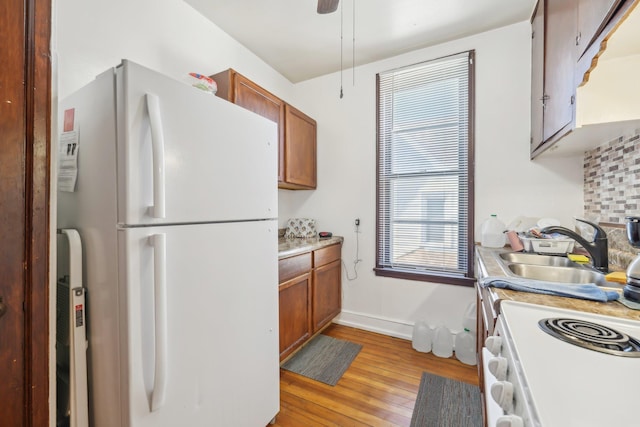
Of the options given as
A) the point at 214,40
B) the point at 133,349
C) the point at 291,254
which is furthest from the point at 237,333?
the point at 214,40

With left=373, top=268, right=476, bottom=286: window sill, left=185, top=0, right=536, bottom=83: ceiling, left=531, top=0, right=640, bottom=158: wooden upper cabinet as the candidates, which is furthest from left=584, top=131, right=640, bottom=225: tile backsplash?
left=185, top=0, right=536, bottom=83: ceiling

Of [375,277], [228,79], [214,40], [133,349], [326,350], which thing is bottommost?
[326,350]

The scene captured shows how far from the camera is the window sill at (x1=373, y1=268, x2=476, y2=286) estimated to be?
224 centimetres

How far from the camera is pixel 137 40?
163 centimetres

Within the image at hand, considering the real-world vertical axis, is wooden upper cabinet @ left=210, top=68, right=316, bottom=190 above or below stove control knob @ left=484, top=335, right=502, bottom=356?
above

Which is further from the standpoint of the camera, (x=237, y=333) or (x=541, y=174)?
(x=541, y=174)

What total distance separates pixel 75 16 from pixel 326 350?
8.72ft

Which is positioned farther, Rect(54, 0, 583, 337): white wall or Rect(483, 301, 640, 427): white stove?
Rect(54, 0, 583, 337): white wall

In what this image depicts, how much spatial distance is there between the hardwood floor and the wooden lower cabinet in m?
0.29

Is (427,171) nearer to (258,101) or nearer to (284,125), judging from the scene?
(284,125)

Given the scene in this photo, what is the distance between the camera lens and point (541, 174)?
203 centimetres

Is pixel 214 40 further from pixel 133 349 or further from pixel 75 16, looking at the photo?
pixel 133 349

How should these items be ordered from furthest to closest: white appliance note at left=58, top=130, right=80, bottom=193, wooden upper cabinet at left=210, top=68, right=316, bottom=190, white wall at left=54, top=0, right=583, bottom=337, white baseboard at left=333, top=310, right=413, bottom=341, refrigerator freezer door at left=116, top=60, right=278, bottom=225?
white baseboard at left=333, top=310, right=413, bottom=341
wooden upper cabinet at left=210, top=68, right=316, bottom=190
white wall at left=54, top=0, right=583, bottom=337
white appliance note at left=58, top=130, right=80, bottom=193
refrigerator freezer door at left=116, top=60, right=278, bottom=225

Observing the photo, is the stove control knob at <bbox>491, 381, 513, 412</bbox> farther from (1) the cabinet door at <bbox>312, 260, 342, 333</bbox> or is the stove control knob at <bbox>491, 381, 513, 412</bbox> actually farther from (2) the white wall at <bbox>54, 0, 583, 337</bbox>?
(2) the white wall at <bbox>54, 0, 583, 337</bbox>
